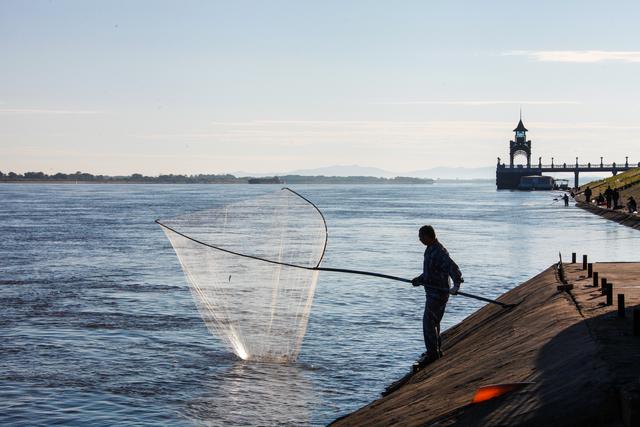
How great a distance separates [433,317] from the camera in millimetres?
13727

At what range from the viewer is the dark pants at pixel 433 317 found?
13.4 meters

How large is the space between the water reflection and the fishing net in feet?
3.63

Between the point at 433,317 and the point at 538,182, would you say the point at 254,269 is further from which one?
the point at 538,182

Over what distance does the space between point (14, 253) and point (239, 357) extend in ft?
99.1

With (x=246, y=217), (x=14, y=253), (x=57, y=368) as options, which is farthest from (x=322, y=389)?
(x=14, y=253)

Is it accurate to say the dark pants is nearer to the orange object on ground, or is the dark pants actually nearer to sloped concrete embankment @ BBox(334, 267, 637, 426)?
sloped concrete embankment @ BBox(334, 267, 637, 426)

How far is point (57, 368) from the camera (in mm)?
17672

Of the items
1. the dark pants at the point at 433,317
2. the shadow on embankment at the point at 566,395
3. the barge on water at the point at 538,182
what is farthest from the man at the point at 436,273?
the barge on water at the point at 538,182

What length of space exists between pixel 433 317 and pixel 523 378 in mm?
3697

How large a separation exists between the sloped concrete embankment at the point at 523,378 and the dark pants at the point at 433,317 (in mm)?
304

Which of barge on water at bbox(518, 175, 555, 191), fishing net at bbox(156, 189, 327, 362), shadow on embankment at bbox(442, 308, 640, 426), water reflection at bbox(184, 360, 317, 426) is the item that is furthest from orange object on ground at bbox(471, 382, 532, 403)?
barge on water at bbox(518, 175, 555, 191)

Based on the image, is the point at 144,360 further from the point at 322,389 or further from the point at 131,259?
the point at 131,259

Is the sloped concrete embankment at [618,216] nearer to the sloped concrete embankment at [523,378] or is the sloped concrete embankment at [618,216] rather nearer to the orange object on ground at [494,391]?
the sloped concrete embankment at [523,378]

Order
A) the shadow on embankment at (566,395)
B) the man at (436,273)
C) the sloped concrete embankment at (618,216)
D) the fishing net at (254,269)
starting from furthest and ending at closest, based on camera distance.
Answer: the sloped concrete embankment at (618,216)
the fishing net at (254,269)
the man at (436,273)
the shadow on embankment at (566,395)
